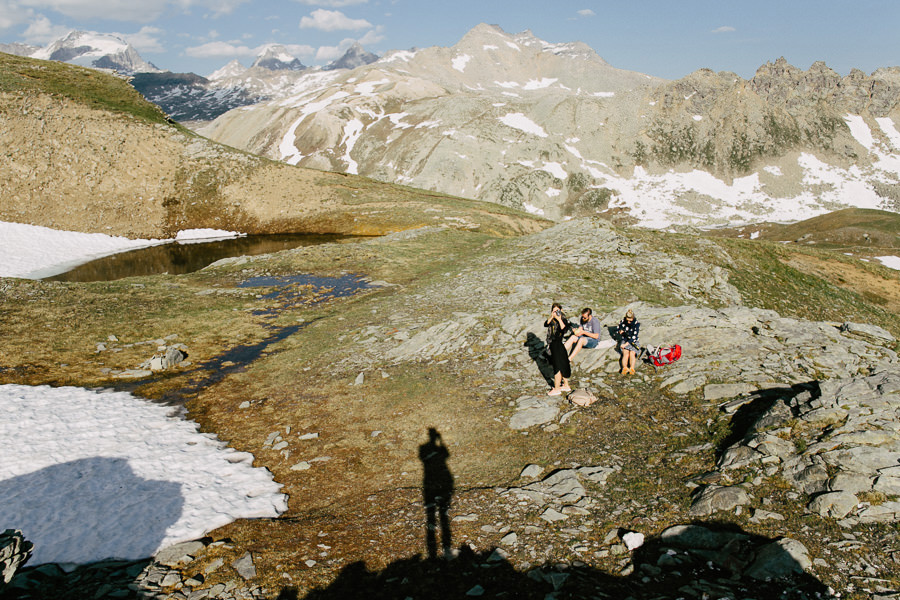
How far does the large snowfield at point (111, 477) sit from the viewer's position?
1129 cm

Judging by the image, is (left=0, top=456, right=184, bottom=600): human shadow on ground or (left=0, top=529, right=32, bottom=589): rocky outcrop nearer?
(left=0, top=529, right=32, bottom=589): rocky outcrop

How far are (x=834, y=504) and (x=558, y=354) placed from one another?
27.8 feet

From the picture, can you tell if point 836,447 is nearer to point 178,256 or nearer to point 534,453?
point 534,453

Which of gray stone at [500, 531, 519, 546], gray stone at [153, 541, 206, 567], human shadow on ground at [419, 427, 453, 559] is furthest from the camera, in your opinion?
human shadow on ground at [419, 427, 453, 559]

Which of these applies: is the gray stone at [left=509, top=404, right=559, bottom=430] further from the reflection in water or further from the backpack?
the reflection in water

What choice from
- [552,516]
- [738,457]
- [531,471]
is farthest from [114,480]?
[738,457]

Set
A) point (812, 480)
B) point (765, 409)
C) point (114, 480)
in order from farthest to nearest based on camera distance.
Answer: point (765, 409) < point (114, 480) < point (812, 480)

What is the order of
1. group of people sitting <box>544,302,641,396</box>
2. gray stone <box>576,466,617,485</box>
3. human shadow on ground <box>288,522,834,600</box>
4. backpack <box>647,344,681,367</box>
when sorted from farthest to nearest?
1. backpack <box>647,344,681,367</box>
2. group of people sitting <box>544,302,641,396</box>
3. gray stone <box>576,466,617,485</box>
4. human shadow on ground <box>288,522,834,600</box>

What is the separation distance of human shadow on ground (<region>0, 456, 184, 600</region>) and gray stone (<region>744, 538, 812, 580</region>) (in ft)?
39.0

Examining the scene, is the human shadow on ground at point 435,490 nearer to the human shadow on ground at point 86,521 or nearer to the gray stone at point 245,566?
the gray stone at point 245,566

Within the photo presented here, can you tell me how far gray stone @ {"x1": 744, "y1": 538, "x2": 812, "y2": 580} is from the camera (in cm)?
830

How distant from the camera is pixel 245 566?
10125 millimetres

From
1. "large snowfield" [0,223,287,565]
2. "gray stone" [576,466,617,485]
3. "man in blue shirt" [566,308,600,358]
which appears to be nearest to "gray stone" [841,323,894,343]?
"man in blue shirt" [566,308,600,358]

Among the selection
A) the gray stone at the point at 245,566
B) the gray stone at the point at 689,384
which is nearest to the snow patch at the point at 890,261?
the gray stone at the point at 689,384
